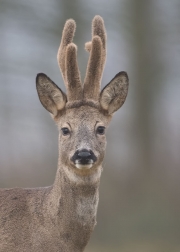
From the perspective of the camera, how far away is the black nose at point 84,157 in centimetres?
672

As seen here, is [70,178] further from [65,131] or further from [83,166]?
[65,131]

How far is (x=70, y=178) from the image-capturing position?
23.1 feet

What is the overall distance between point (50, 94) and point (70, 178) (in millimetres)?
1041

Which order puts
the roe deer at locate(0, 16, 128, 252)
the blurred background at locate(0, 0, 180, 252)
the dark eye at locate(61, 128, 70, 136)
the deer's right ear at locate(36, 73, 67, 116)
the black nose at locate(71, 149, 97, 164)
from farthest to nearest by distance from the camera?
the blurred background at locate(0, 0, 180, 252) → the deer's right ear at locate(36, 73, 67, 116) → the dark eye at locate(61, 128, 70, 136) → the roe deer at locate(0, 16, 128, 252) → the black nose at locate(71, 149, 97, 164)

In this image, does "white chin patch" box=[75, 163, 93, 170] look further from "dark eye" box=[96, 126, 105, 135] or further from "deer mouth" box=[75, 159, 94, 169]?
"dark eye" box=[96, 126, 105, 135]

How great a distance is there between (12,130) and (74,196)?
34.7 feet

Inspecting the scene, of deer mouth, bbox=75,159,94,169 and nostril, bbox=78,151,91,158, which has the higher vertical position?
nostril, bbox=78,151,91,158

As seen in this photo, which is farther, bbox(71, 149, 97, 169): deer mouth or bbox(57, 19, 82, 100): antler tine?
bbox(57, 19, 82, 100): antler tine

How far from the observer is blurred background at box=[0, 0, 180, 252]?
16219 mm

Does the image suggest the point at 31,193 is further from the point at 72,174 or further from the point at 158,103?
the point at 158,103

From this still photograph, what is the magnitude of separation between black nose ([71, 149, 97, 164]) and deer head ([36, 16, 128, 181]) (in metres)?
0.03

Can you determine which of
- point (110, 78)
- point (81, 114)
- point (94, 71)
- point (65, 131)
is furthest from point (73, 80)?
point (110, 78)

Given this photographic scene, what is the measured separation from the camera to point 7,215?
7.32 meters

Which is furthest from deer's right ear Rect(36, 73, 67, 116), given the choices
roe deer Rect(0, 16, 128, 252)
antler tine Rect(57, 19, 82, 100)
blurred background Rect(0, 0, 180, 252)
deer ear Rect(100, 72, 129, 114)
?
blurred background Rect(0, 0, 180, 252)
